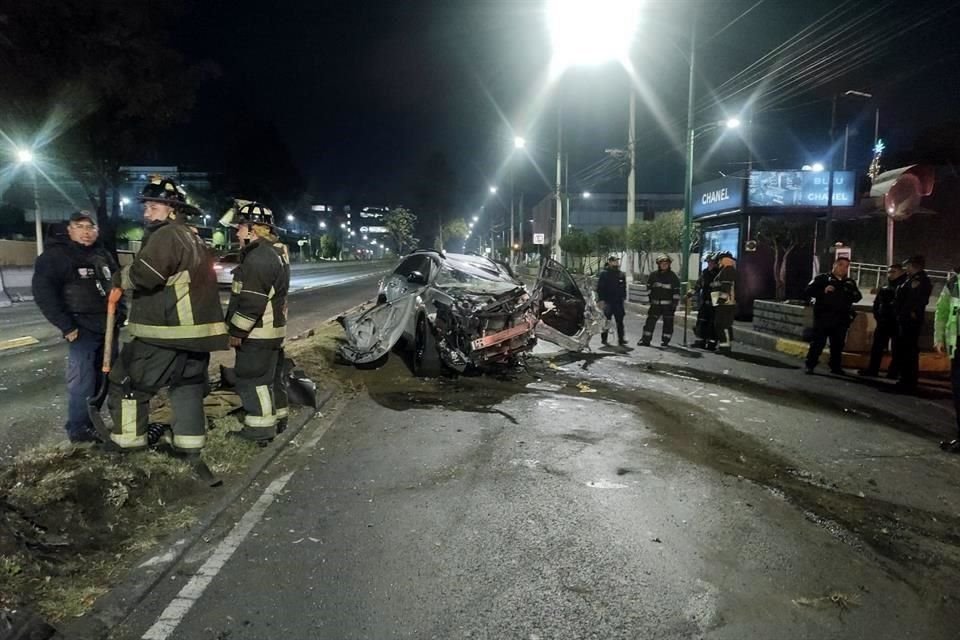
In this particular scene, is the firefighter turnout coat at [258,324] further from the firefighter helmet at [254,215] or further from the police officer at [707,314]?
the police officer at [707,314]

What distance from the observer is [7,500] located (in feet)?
12.7

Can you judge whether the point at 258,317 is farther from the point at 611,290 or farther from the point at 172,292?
the point at 611,290

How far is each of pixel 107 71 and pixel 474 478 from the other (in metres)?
29.0

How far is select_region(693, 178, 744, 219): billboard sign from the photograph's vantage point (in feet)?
56.0

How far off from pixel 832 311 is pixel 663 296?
3.31 meters

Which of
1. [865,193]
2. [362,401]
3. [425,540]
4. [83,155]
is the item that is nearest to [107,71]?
[83,155]

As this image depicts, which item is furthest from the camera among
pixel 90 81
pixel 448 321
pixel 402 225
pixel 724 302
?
pixel 402 225

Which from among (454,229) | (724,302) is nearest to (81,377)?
(724,302)

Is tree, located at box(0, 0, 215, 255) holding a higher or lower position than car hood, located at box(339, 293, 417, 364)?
higher

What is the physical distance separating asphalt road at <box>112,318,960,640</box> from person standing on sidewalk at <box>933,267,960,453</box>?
0.35m

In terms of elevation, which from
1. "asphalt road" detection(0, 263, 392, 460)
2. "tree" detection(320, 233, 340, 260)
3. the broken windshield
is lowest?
"asphalt road" detection(0, 263, 392, 460)

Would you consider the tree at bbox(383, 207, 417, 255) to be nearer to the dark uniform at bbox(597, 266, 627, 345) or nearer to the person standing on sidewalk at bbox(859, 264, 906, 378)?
the dark uniform at bbox(597, 266, 627, 345)

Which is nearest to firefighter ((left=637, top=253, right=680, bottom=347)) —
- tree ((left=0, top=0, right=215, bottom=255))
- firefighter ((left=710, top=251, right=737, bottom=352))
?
firefighter ((left=710, top=251, right=737, bottom=352))

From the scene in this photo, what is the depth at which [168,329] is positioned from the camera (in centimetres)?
436
